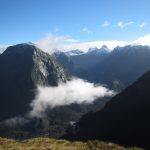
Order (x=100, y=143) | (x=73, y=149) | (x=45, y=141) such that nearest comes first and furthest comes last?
1. (x=73, y=149)
2. (x=100, y=143)
3. (x=45, y=141)

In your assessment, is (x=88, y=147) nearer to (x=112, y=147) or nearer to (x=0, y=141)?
(x=112, y=147)

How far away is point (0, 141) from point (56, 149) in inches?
402

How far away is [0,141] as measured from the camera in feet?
145

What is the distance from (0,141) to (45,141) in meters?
6.24

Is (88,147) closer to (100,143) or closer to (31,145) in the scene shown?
(100,143)

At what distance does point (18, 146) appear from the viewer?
40.5 meters

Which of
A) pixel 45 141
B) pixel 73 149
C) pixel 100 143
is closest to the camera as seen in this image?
pixel 73 149

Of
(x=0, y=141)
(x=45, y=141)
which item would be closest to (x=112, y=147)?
(x=45, y=141)

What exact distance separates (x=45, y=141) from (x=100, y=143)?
766 centimetres

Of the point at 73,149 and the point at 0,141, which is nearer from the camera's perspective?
the point at 73,149

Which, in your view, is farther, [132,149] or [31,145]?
[31,145]

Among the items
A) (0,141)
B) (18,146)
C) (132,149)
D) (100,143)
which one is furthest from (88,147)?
(0,141)

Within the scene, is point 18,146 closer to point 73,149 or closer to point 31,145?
point 31,145

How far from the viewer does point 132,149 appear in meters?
38.0
